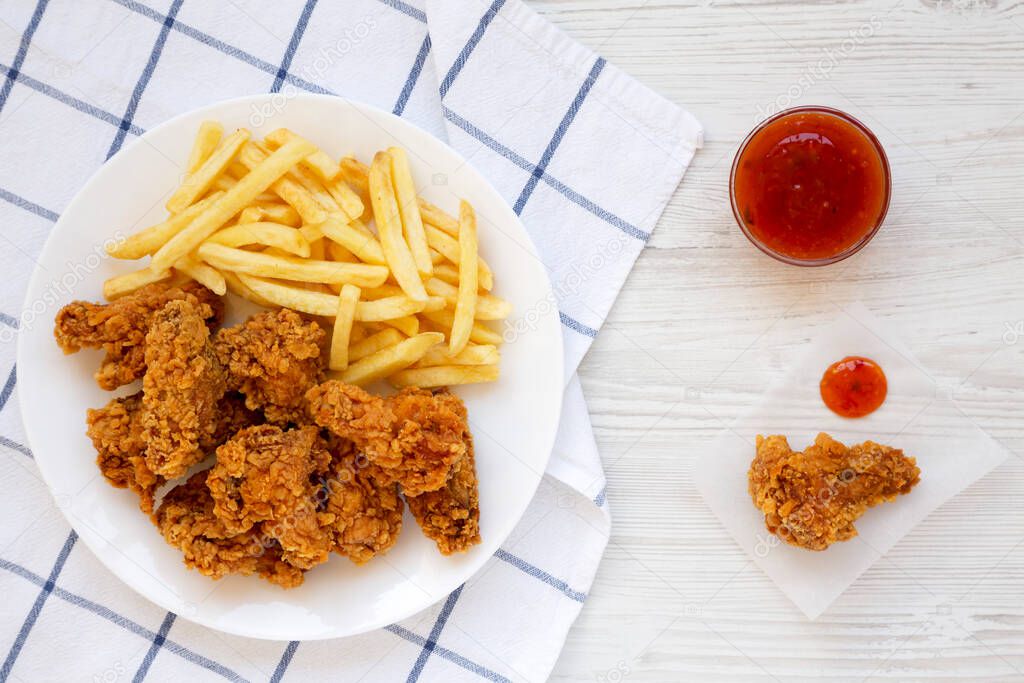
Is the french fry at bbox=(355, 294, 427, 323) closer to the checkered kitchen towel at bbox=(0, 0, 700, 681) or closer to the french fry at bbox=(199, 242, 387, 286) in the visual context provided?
the french fry at bbox=(199, 242, 387, 286)

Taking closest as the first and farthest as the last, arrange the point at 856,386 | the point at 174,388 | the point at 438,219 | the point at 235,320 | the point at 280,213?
the point at 174,388, the point at 280,213, the point at 438,219, the point at 235,320, the point at 856,386

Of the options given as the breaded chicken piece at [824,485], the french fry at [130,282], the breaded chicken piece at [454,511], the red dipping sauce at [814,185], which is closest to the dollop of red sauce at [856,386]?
the breaded chicken piece at [824,485]

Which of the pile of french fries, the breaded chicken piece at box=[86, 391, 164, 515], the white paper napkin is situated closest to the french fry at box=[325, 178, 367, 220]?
the pile of french fries

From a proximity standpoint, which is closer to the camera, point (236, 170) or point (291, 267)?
point (291, 267)

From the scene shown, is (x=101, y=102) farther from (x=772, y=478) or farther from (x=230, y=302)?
(x=772, y=478)

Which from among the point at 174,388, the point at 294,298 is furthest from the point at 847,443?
the point at 174,388

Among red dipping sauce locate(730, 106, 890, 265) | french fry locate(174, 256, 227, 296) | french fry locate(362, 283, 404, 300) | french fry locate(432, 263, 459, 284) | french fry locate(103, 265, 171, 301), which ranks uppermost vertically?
red dipping sauce locate(730, 106, 890, 265)

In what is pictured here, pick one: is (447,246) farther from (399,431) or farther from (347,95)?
(347,95)
